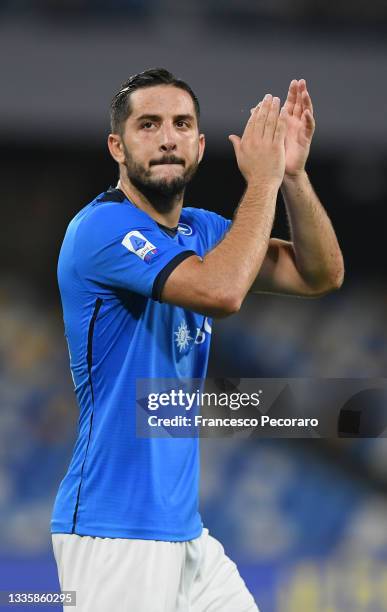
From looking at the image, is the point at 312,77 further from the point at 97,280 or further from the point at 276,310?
the point at 97,280

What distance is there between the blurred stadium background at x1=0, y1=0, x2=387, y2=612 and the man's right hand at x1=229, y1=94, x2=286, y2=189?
3.83m

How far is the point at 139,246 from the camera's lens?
2945mm

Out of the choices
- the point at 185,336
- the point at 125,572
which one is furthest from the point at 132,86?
the point at 125,572

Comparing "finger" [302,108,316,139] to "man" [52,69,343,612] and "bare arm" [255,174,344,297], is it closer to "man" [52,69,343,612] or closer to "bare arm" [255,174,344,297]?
"bare arm" [255,174,344,297]

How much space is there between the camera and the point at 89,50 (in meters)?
6.99

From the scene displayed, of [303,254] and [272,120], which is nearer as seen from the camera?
[272,120]

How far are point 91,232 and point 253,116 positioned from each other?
63cm

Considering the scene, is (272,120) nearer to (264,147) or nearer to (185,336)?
(264,147)

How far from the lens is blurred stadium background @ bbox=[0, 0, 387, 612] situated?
274 inches

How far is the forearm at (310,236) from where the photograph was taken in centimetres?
342

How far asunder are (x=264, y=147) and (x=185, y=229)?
39 centimetres

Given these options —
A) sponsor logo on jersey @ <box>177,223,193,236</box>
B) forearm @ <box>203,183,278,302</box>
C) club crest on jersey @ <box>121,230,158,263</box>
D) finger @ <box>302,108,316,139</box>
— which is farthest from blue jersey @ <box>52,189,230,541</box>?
finger @ <box>302,108,316,139</box>

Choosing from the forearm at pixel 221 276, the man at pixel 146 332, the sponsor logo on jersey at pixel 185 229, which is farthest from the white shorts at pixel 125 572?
the sponsor logo on jersey at pixel 185 229

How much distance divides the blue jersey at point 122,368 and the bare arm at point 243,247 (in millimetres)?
65
